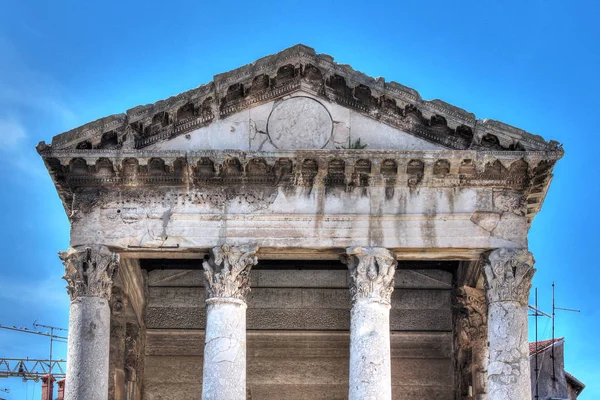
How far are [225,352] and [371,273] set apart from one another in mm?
3097

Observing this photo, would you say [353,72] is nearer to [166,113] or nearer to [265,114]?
[265,114]

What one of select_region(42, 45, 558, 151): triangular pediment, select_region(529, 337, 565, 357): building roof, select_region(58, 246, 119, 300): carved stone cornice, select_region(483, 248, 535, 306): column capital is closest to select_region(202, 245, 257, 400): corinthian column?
select_region(58, 246, 119, 300): carved stone cornice

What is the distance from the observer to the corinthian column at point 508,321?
24.6 meters

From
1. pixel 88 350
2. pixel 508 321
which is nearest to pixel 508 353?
pixel 508 321

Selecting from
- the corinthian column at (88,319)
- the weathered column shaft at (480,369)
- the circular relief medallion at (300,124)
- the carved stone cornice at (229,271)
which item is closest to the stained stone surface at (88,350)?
the corinthian column at (88,319)

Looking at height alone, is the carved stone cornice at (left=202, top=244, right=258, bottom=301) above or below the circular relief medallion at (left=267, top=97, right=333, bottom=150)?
below

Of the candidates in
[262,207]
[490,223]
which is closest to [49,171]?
[262,207]

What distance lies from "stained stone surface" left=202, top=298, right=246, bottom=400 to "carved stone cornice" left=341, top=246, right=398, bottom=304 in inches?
85.9

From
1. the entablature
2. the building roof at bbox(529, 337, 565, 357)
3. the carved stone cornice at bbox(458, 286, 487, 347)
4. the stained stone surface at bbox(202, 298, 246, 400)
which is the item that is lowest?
the stained stone surface at bbox(202, 298, 246, 400)

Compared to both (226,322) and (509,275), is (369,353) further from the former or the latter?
(509,275)

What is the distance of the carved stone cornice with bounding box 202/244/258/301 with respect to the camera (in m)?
25.2

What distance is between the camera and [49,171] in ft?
85.4

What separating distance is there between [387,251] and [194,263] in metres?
6.52

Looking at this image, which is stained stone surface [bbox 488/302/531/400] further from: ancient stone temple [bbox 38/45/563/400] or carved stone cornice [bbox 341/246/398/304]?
carved stone cornice [bbox 341/246/398/304]
